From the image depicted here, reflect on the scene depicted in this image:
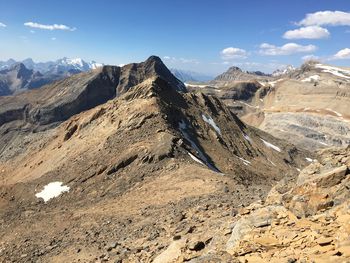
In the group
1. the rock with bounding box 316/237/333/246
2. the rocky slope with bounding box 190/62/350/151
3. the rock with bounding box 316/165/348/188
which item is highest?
the rock with bounding box 316/165/348/188

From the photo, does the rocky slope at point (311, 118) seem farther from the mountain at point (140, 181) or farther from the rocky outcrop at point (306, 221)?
the rocky outcrop at point (306, 221)

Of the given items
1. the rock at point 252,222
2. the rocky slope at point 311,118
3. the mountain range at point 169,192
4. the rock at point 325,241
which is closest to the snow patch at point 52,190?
the mountain range at point 169,192

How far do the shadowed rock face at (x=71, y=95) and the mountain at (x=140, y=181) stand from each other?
320ft

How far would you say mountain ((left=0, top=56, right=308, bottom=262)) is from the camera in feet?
68.8

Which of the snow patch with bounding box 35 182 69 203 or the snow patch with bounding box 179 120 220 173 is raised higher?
the snow patch with bounding box 179 120 220 173

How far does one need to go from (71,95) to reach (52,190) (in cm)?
13269

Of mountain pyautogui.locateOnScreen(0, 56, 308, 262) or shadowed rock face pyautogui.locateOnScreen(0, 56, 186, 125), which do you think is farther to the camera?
shadowed rock face pyautogui.locateOnScreen(0, 56, 186, 125)

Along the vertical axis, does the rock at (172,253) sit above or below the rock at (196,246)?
below

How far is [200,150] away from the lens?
44.7m

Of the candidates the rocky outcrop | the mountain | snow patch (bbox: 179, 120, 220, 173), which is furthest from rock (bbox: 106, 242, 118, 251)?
snow patch (bbox: 179, 120, 220, 173)

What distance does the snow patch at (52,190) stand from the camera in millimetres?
37162

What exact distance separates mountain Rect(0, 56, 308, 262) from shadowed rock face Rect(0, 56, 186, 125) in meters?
97.4

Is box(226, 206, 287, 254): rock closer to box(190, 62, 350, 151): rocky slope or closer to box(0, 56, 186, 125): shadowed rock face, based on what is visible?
box(190, 62, 350, 151): rocky slope

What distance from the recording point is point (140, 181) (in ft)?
112
